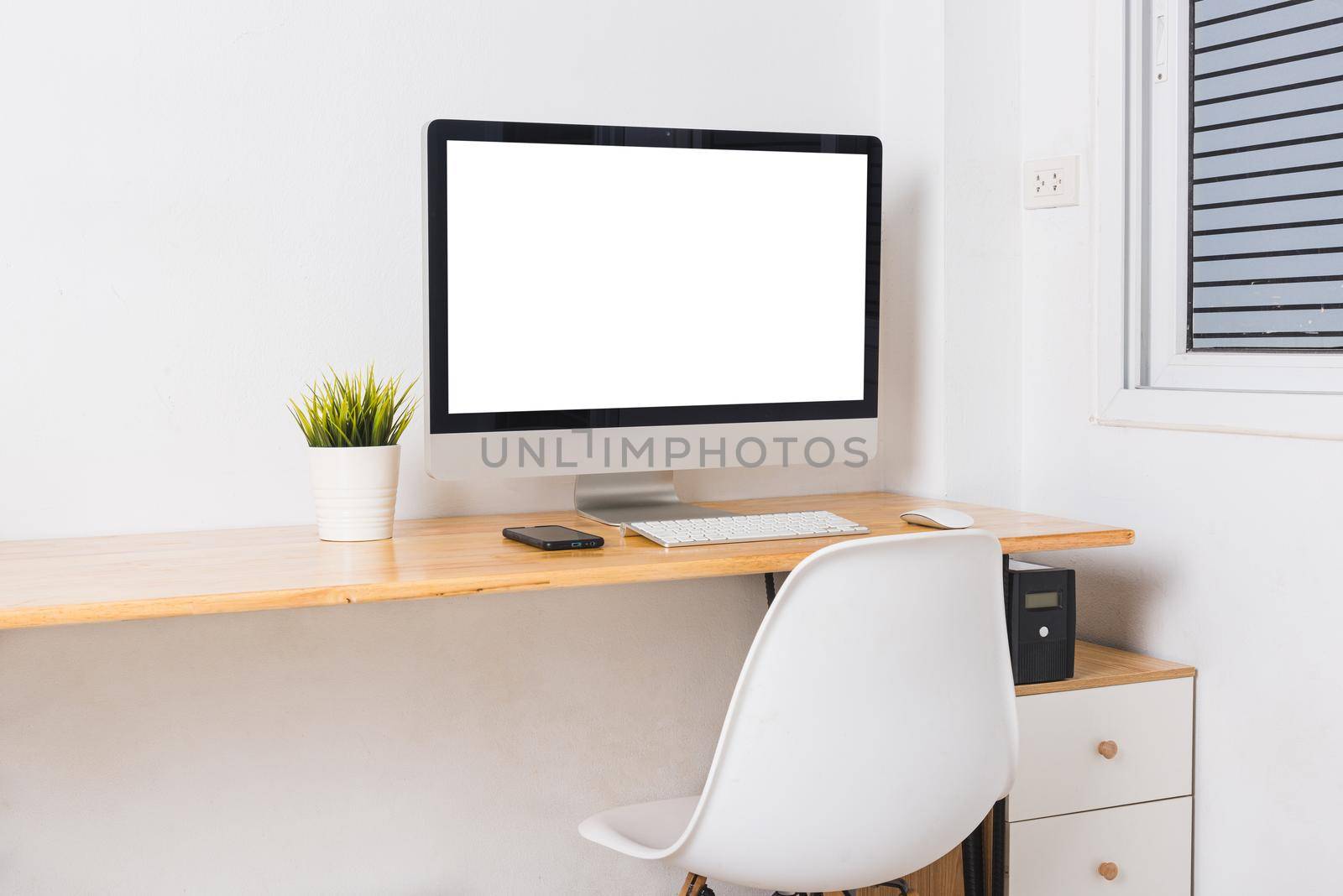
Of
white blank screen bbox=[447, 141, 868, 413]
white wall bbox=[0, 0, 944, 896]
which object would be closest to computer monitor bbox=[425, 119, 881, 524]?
white blank screen bbox=[447, 141, 868, 413]

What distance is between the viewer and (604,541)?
1.56m

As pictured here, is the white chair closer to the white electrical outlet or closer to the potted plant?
the potted plant

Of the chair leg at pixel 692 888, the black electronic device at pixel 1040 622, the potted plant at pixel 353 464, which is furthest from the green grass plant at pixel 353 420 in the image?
the black electronic device at pixel 1040 622

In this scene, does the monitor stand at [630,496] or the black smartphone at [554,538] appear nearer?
the black smartphone at [554,538]

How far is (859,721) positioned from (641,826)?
15.4 inches

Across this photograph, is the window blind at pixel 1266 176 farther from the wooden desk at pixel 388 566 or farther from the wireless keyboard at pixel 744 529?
the wireless keyboard at pixel 744 529

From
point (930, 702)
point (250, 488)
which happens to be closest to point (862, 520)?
point (930, 702)

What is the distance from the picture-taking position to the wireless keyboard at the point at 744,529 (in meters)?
1.51

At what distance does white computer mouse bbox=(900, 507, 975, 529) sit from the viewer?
5.28 feet

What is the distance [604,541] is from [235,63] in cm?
88

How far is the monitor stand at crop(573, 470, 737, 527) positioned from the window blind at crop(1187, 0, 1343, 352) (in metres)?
0.85

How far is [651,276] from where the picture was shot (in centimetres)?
168

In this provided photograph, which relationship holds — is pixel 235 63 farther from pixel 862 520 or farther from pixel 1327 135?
pixel 1327 135

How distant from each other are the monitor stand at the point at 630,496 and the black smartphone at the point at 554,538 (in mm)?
178
